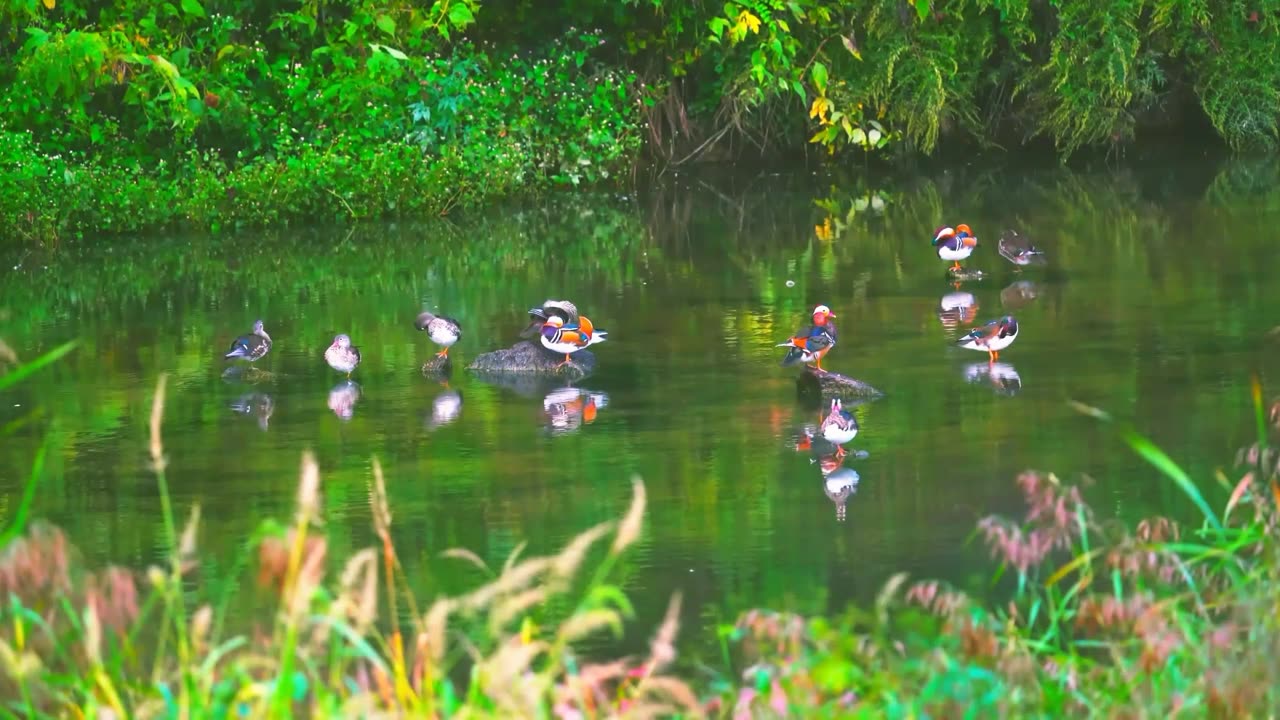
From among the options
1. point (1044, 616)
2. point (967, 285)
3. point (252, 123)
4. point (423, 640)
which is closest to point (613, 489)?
point (1044, 616)

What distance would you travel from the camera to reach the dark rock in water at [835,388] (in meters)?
10.7

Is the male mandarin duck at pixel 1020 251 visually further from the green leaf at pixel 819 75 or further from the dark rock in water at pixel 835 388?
the green leaf at pixel 819 75

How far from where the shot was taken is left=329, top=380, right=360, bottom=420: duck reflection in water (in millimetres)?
10953

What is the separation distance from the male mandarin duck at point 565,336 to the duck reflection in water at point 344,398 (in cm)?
113

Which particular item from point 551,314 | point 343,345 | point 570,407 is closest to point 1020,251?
point 551,314

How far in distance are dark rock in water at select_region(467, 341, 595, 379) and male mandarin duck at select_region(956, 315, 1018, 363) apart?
2202 mm

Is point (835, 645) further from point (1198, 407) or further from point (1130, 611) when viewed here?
point (1198, 407)

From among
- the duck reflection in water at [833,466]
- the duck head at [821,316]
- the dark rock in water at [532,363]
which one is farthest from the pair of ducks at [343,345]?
the duck reflection in water at [833,466]

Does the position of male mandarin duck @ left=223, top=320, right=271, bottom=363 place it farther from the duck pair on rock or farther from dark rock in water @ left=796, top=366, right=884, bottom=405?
dark rock in water @ left=796, top=366, right=884, bottom=405

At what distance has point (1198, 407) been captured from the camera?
1002cm

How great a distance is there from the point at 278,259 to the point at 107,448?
23.6 feet

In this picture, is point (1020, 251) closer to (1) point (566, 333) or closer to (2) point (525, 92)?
(1) point (566, 333)

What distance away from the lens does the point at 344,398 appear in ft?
37.1

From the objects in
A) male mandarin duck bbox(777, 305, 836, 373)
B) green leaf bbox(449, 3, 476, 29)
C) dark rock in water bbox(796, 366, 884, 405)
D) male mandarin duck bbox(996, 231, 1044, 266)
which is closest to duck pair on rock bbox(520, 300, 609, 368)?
male mandarin duck bbox(777, 305, 836, 373)
